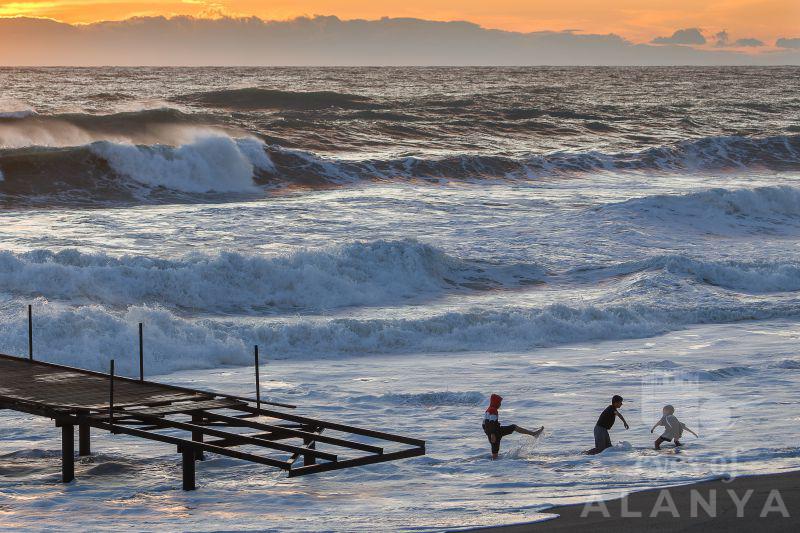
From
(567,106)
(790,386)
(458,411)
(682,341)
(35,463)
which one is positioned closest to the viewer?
(35,463)

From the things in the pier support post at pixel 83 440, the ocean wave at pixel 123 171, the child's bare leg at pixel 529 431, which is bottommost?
the pier support post at pixel 83 440

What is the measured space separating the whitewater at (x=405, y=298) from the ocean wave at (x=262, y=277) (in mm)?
58

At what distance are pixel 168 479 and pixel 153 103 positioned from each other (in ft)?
153

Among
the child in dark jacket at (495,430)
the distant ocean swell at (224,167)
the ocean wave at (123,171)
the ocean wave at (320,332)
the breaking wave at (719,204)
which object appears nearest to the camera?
the child in dark jacket at (495,430)

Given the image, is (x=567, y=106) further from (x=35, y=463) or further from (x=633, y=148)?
(x=35, y=463)

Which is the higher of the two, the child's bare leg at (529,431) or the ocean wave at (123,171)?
the ocean wave at (123,171)

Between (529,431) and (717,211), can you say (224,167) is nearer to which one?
(717,211)

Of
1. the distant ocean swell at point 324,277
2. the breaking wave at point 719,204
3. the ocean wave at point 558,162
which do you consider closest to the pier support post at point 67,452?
the distant ocean swell at point 324,277

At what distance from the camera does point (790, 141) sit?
5353cm

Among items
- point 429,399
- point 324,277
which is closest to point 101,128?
point 324,277

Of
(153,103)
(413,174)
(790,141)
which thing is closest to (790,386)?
(413,174)

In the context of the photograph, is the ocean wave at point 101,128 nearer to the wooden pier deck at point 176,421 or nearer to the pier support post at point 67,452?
the wooden pier deck at point 176,421

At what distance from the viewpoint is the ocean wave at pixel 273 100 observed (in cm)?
6248

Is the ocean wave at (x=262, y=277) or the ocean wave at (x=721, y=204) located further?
the ocean wave at (x=721, y=204)
